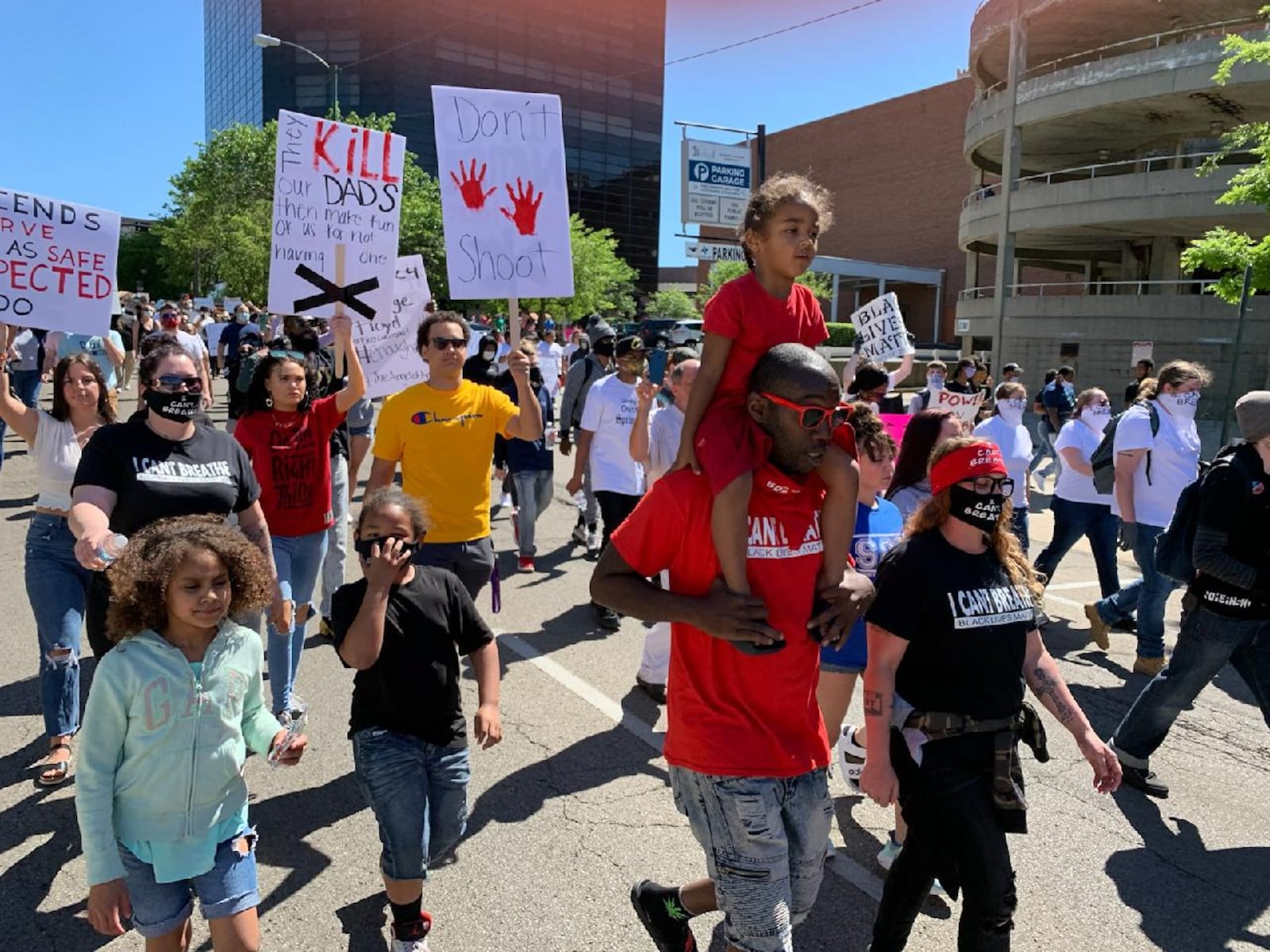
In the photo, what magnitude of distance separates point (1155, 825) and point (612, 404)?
449 centimetres

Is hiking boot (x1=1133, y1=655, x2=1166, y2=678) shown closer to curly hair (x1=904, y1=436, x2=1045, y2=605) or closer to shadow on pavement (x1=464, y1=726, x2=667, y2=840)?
shadow on pavement (x1=464, y1=726, x2=667, y2=840)

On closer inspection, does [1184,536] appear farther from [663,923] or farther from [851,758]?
[663,923]

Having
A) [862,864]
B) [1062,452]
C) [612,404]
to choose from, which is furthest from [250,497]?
[1062,452]

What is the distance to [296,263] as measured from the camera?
18.7ft

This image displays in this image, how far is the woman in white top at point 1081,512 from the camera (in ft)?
23.6

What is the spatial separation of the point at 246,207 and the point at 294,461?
1430 inches

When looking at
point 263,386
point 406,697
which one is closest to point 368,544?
point 406,697

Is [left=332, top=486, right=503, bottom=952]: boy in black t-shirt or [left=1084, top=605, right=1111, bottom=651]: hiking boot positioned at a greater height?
[left=332, top=486, right=503, bottom=952]: boy in black t-shirt

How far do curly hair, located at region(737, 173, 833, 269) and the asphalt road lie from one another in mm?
2394

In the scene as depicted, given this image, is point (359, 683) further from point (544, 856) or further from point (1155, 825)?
point (1155, 825)

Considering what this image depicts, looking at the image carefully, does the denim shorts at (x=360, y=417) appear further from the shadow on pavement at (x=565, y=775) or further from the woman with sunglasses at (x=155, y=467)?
the woman with sunglasses at (x=155, y=467)

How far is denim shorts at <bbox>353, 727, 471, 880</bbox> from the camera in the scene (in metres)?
3.04

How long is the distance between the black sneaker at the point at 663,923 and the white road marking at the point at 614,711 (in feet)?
3.36

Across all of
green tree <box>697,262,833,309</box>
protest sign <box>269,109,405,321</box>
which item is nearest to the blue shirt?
protest sign <box>269,109,405,321</box>
